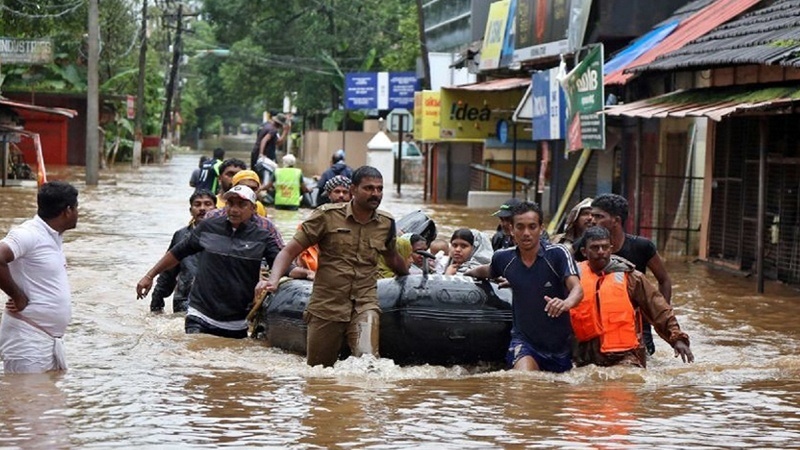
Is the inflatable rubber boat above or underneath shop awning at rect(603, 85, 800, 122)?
underneath

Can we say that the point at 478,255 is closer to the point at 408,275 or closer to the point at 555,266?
the point at 408,275

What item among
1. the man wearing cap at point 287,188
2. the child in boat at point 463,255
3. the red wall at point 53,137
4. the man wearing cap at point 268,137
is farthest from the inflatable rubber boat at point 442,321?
the red wall at point 53,137

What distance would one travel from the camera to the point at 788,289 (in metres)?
17.0

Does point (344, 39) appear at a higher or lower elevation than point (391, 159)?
higher

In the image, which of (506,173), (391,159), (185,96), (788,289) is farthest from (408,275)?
(185,96)

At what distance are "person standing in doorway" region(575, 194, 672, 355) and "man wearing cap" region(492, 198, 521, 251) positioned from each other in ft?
1.85

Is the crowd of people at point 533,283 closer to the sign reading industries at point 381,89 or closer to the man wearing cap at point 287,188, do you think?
the man wearing cap at point 287,188

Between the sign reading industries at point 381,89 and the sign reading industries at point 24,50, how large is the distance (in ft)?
58.4

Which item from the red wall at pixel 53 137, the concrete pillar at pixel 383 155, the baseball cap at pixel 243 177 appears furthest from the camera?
the red wall at pixel 53 137

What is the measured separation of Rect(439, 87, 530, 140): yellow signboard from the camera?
32.3 metres

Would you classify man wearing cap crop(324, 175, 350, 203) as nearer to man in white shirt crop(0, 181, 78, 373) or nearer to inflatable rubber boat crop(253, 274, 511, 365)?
inflatable rubber boat crop(253, 274, 511, 365)

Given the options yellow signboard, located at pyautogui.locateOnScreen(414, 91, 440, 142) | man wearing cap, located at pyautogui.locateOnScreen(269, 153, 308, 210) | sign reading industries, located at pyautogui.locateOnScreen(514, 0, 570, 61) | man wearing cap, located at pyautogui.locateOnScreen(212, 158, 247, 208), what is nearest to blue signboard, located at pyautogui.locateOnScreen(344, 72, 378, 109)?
yellow signboard, located at pyautogui.locateOnScreen(414, 91, 440, 142)

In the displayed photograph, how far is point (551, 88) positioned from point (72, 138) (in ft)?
100

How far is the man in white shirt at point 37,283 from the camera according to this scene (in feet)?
26.2
